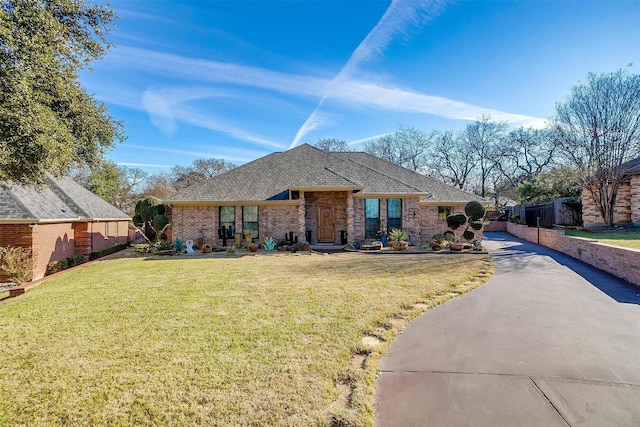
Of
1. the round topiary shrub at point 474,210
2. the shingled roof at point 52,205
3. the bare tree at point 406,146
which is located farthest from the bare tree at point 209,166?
the round topiary shrub at point 474,210

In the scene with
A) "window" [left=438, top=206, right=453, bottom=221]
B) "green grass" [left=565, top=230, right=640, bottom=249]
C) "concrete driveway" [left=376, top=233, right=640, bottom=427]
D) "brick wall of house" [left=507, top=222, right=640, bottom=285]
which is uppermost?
"window" [left=438, top=206, right=453, bottom=221]

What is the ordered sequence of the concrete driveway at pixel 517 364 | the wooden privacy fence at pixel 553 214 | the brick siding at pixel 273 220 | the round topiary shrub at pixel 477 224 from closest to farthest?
the concrete driveway at pixel 517 364 → the round topiary shrub at pixel 477 224 → the brick siding at pixel 273 220 → the wooden privacy fence at pixel 553 214

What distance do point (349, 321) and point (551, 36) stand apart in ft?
41.4

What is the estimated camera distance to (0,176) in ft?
18.6

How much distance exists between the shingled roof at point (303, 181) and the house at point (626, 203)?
8.94 m

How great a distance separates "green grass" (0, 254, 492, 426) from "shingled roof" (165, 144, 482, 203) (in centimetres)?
698

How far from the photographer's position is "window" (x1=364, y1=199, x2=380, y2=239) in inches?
607

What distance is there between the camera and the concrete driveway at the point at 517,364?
113 inches

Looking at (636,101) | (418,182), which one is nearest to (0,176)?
(418,182)

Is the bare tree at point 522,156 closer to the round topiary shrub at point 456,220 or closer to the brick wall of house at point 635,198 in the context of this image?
the brick wall of house at point 635,198

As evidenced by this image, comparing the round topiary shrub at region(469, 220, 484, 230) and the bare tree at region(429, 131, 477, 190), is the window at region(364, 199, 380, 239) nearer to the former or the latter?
the round topiary shrub at region(469, 220, 484, 230)

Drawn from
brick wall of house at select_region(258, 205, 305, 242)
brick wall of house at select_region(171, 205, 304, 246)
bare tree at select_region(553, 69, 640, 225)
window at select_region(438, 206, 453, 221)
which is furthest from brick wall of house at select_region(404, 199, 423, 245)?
bare tree at select_region(553, 69, 640, 225)

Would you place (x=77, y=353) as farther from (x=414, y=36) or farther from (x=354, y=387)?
(x=414, y=36)

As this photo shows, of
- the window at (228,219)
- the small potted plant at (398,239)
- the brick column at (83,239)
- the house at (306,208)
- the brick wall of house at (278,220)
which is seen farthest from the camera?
the window at (228,219)
